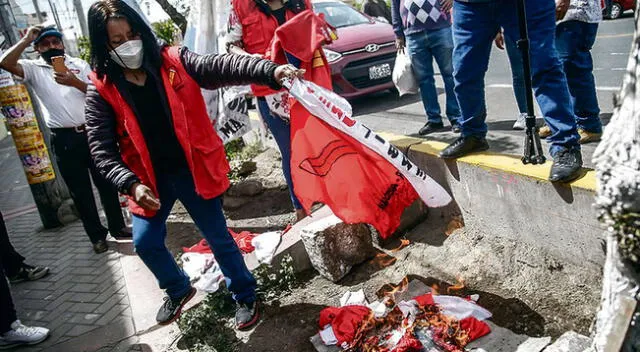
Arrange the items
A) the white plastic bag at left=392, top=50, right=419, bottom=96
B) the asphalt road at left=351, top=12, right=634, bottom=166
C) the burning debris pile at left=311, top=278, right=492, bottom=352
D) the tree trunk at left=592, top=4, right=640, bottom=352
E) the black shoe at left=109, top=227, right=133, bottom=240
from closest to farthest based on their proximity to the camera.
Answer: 1. the tree trunk at left=592, top=4, right=640, bottom=352
2. the burning debris pile at left=311, top=278, right=492, bottom=352
3. the asphalt road at left=351, top=12, right=634, bottom=166
4. the white plastic bag at left=392, top=50, right=419, bottom=96
5. the black shoe at left=109, top=227, right=133, bottom=240

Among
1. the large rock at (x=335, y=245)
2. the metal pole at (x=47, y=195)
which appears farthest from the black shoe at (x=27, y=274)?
the large rock at (x=335, y=245)

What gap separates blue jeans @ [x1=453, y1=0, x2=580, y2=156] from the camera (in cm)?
273

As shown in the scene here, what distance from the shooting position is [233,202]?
5590 mm

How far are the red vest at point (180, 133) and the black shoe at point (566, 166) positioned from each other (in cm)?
198

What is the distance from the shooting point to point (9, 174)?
489 inches

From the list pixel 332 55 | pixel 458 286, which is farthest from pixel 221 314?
pixel 332 55

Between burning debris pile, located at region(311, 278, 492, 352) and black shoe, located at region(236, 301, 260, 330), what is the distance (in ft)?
1.76

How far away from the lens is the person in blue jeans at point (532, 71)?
2703 millimetres

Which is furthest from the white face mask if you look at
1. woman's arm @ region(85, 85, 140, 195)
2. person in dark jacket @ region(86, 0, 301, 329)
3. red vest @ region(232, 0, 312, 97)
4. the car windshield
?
the car windshield

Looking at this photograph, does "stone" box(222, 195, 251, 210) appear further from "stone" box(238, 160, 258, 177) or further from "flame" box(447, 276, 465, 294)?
"flame" box(447, 276, 465, 294)

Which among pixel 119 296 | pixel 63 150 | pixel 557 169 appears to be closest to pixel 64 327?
pixel 119 296

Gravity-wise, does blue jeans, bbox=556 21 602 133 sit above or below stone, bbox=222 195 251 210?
above

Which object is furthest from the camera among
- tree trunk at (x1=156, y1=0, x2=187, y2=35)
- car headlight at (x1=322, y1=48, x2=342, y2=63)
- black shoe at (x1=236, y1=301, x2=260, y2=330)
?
car headlight at (x1=322, y1=48, x2=342, y2=63)

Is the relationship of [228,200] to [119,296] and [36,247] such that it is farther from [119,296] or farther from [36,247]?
[36,247]
